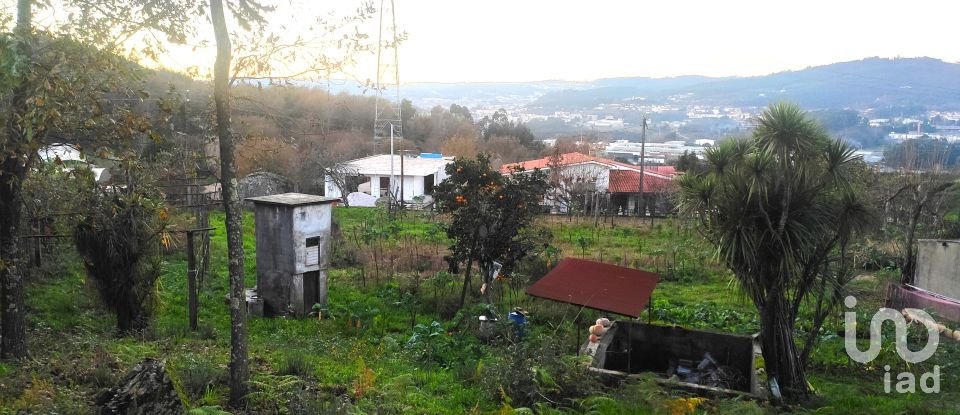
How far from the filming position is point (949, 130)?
62.4 meters

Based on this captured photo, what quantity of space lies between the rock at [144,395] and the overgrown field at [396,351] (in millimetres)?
254

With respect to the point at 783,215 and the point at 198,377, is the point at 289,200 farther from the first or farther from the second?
the point at 783,215

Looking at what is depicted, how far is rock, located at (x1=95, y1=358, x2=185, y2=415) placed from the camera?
5473mm

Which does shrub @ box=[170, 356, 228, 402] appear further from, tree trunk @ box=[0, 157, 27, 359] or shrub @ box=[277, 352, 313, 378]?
tree trunk @ box=[0, 157, 27, 359]

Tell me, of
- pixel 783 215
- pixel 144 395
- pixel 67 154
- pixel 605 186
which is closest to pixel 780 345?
pixel 783 215

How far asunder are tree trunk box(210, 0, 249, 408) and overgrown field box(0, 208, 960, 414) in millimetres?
322

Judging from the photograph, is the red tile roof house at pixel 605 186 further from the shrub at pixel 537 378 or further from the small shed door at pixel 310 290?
the shrub at pixel 537 378

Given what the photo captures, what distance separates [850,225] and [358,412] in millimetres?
6578

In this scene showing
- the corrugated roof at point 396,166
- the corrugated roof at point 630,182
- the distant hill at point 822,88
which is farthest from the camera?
the distant hill at point 822,88

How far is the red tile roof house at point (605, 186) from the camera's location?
3272cm

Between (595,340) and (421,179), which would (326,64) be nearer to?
(595,340)

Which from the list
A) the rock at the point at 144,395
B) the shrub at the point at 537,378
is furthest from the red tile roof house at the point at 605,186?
the rock at the point at 144,395

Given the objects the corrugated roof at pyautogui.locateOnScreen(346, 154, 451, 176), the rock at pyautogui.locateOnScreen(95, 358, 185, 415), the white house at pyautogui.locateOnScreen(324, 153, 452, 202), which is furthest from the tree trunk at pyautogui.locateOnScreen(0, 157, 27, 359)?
the corrugated roof at pyautogui.locateOnScreen(346, 154, 451, 176)

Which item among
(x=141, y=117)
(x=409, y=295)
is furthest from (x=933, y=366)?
(x=141, y=117)
